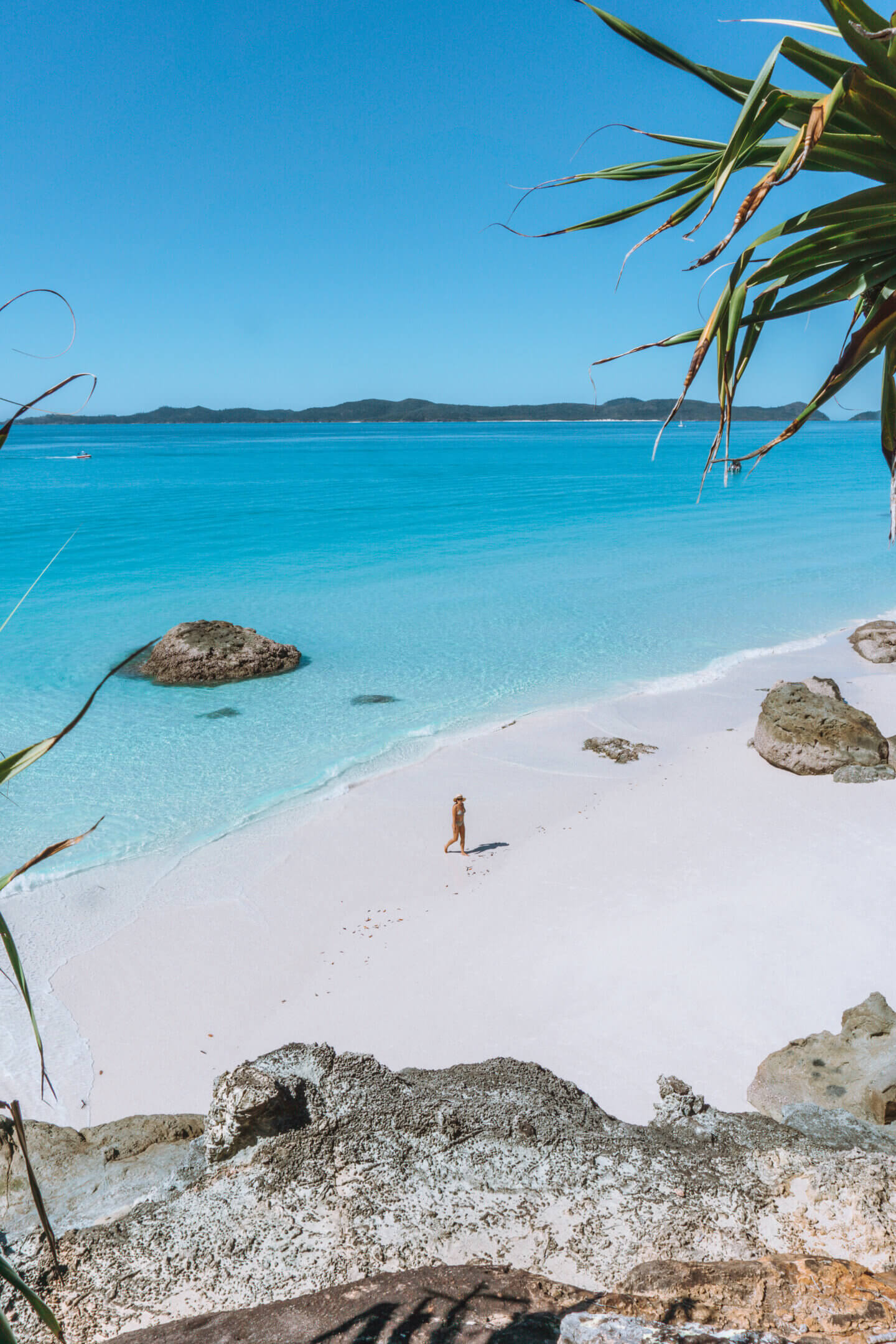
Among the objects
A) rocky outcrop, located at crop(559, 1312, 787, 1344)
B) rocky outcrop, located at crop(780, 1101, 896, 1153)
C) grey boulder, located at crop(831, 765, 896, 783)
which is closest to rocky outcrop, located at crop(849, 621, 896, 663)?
grey boulder, located at crop(831, 765, 896, 783)

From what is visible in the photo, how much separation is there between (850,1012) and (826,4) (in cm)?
618

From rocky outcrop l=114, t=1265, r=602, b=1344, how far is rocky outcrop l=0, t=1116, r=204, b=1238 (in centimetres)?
135

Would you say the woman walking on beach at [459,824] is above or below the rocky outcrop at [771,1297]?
below

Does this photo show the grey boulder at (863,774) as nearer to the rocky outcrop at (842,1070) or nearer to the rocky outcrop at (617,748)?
the rocky outcrop at (617,748)

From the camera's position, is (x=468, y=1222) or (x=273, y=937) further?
(x=273, y=937)

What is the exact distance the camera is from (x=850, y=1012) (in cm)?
614

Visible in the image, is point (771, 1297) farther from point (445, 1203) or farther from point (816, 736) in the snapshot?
point (816, 736)

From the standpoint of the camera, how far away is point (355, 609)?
24.8 meters

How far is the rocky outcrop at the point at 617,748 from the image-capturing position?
13133 mm

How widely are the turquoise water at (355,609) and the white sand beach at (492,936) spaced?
1.73 meters

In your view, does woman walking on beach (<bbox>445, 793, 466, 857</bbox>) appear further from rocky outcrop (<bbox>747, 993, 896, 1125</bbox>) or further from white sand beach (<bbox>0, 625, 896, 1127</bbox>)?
rocky outcrop (<bbox>747, 993, 896, 1125</bbox>)

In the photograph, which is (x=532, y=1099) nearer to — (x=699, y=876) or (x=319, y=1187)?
(x=319, y=1187)

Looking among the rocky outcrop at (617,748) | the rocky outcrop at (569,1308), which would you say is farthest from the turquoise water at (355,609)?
the rocky outcrop at (569,1308)

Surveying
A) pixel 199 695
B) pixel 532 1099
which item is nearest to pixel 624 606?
pixel 199 695
